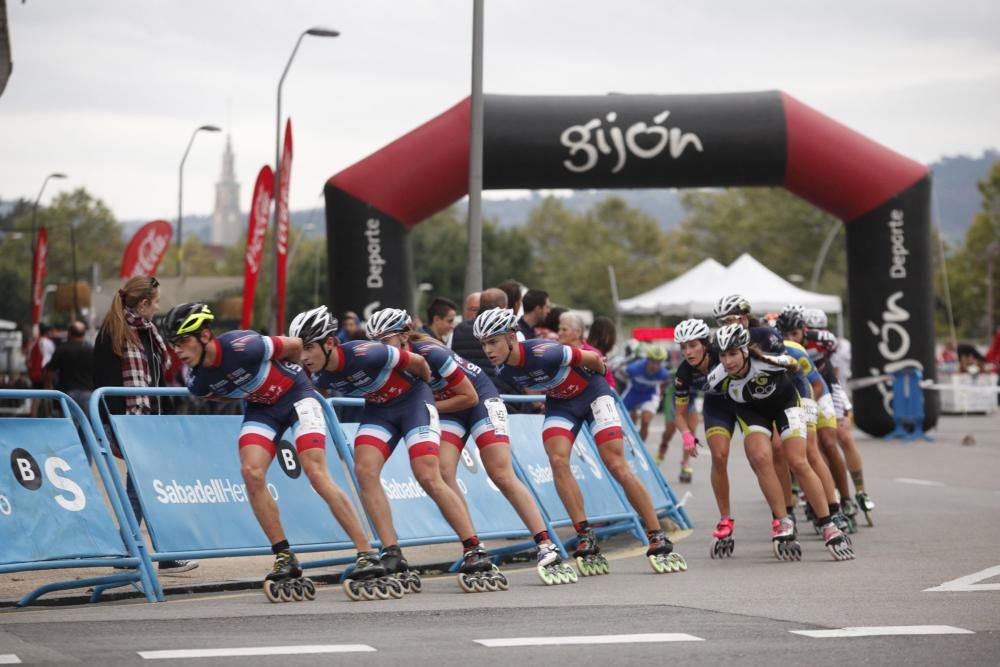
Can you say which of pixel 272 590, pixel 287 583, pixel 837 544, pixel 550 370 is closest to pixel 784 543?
pixel 837 544

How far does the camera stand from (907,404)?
2502 cm

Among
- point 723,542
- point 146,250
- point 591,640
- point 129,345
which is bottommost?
point 723,542

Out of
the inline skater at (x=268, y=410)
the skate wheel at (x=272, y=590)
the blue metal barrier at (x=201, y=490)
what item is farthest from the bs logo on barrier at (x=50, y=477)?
the skate wheel at (x=272, y=590)

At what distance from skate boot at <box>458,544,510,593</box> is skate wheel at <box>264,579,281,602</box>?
1.15 metres

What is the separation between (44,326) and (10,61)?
28.3ft

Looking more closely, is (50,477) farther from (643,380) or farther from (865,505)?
(643,380)

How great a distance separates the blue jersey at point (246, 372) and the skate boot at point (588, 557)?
99.6 inches

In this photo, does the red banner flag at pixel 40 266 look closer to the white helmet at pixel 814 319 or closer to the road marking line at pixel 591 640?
the white helmet at pixel 814 319

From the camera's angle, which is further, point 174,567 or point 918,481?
point 918,481

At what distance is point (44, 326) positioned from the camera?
27.3 meters

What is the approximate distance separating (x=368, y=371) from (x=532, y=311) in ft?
16.0

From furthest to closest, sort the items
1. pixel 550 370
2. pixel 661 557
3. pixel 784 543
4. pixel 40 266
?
pixel 40 266 < pixel 784 543 < pixel 661 557 < pixel 550 370

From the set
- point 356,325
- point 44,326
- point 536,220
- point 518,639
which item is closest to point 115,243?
point 536,220

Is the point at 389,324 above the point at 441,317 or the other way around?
the other way around
